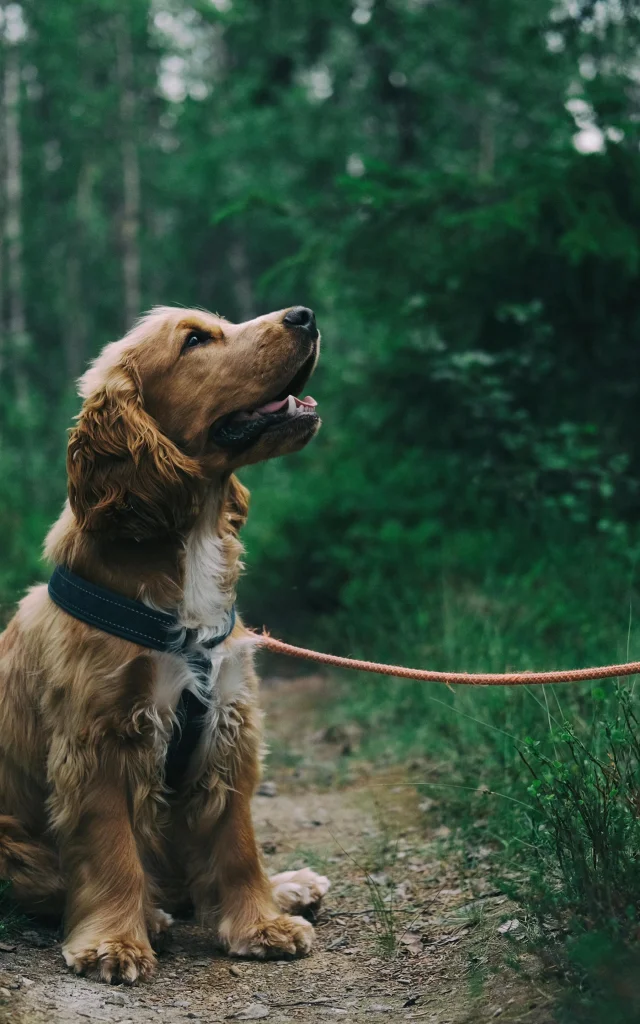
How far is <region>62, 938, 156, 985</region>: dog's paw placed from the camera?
3076mm

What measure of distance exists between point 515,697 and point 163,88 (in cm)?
2948

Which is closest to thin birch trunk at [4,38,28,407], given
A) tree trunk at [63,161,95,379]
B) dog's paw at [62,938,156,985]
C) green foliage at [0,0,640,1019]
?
tree trunk at [63,161,95,379]

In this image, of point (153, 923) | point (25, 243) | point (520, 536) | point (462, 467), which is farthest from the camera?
point (25, 243)

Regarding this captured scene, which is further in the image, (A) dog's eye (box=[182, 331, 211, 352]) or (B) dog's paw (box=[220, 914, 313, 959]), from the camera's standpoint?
(A) dog's eye (box=[182, 331, 211, 352])

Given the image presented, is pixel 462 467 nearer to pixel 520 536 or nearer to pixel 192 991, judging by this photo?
pixel 520 536

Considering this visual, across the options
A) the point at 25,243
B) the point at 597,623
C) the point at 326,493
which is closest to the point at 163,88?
the point at 25,243

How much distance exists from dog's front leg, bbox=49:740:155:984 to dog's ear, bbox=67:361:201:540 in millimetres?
724

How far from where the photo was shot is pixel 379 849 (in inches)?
167

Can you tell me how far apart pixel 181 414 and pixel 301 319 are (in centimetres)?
52

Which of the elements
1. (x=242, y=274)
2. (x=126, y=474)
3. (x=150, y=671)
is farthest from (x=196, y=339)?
(x=242, y=274)

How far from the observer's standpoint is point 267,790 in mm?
5301

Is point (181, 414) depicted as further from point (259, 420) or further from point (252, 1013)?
point (252, 1013)

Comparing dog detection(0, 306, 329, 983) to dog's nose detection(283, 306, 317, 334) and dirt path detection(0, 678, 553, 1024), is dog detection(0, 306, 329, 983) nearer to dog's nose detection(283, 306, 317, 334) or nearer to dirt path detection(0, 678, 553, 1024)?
dog's nose detection(283, 306, 317, 334)

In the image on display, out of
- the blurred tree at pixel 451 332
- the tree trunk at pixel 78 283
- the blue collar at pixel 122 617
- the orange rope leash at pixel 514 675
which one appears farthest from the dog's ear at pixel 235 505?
the tree trunk at pixel 78 283
